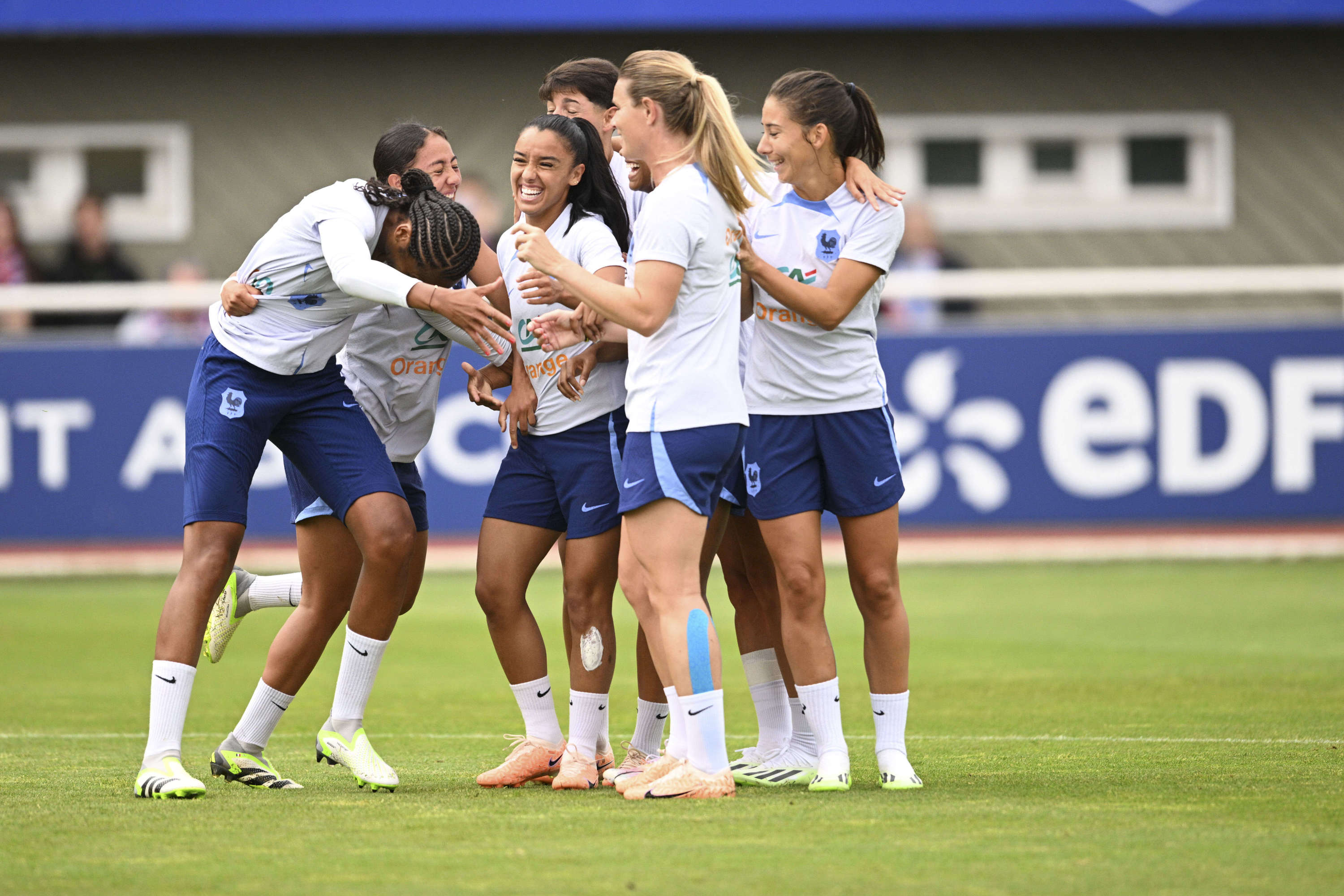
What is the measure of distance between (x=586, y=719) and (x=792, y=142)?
182 cm

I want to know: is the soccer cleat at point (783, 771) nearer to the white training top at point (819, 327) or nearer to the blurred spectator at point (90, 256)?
the white training top at point (819, 327)

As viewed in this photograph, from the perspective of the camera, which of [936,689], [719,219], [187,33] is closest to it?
[719,219]

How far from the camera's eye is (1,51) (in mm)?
15445

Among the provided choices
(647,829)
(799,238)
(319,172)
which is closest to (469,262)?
(799,238)

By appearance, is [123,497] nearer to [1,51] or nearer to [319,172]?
[319,172]

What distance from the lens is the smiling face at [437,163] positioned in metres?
5.62

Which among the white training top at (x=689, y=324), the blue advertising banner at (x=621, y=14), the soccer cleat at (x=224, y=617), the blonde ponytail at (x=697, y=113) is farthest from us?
the blue advertising banner at (x=621, y=14)

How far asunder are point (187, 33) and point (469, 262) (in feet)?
35.9

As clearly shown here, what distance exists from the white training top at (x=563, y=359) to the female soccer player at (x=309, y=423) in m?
0.23

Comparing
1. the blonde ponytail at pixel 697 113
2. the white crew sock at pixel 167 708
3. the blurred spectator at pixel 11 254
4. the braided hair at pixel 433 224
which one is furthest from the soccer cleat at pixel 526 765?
the blurred spectator at pixel 11 254

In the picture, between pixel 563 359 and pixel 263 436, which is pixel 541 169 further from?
pixel 263 436

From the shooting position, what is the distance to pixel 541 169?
530 cm

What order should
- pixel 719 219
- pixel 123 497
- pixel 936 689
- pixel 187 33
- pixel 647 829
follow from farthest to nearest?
pixel 187 33 → pixel 123 497 → pixel 936 689 → pixel 719 219 → pixel 647 829

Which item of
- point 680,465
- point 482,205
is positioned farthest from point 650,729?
point 482,205
